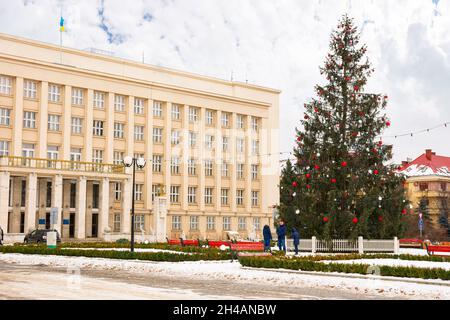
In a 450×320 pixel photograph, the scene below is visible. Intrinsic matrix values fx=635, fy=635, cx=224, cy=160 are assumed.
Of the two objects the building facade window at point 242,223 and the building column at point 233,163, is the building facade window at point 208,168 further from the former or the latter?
the building facade window at point 242,223

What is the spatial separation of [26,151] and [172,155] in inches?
647

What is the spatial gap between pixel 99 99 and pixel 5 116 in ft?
33.3

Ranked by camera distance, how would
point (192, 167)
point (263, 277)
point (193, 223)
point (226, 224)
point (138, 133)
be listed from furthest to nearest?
1. point (226, 224)
2. point (192, 167)
3. point (193, 223)
4. point (138, 133)
5. point (263, 277)

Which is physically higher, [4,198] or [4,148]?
[4,148]

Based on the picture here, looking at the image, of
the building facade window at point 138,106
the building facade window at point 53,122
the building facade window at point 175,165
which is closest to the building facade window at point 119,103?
the building facade window at point 138,106

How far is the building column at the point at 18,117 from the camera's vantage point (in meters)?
57.9

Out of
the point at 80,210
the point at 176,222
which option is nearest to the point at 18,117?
the point at 80,210

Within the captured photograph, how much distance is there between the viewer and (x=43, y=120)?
5991 centimetres

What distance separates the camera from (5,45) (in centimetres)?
5831

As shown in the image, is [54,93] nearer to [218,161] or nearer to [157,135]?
[157,135]

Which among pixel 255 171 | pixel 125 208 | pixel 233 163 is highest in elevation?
pixel 233 163

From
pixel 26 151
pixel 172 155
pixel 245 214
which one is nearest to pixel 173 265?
pixel 26 151

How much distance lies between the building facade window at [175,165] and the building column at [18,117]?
1735cm
